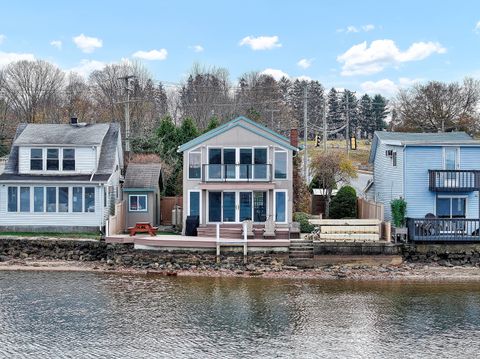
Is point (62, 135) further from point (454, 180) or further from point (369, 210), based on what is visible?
point (454, 180)

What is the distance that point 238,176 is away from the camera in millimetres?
35625

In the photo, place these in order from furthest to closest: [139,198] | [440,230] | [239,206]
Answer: [139,198]
[239,206]
[440,230]

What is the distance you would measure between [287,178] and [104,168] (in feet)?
36.1

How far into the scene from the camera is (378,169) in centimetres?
4059

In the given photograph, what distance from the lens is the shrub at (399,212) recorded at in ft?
110

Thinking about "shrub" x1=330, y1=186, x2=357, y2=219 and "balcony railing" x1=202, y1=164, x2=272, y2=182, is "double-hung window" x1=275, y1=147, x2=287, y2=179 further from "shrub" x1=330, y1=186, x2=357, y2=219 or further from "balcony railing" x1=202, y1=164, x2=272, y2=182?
"shrub" x1=330, y1=186, x2=357, y2=219

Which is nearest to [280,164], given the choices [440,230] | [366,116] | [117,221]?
[440,230]

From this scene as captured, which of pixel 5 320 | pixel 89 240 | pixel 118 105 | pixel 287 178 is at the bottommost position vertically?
pixel 5 320

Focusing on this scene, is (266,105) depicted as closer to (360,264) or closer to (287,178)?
(287,178)

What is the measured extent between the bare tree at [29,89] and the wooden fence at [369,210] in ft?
124

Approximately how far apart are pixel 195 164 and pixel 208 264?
6589 millimetres

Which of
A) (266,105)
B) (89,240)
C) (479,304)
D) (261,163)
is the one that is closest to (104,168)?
(89,240)

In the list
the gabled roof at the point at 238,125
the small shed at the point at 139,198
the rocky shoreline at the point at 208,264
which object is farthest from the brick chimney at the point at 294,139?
the small shed at the point at 139,198

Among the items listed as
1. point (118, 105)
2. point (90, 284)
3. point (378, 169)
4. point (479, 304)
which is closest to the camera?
point (479, 304)
